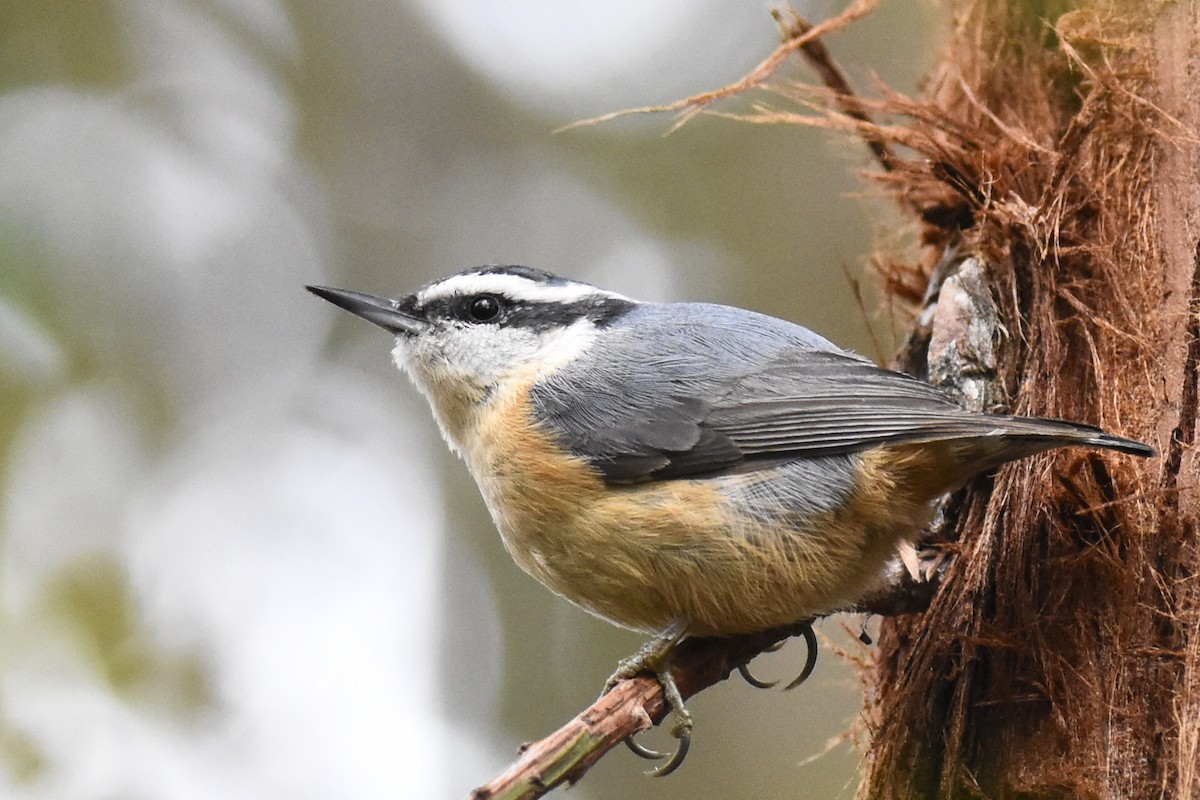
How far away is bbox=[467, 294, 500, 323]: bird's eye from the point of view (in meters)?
3.59

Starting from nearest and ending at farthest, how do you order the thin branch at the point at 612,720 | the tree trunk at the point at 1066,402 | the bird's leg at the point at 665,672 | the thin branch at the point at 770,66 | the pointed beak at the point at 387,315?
the thin branch at the point at 612,720 → the tree trunk at the point at 1066,402 → the bird's leg at the point at 665,672 → the thin branch at the point at 770,66 → the pointed beak at the point at 387,315

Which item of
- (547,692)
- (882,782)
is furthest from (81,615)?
(882,782)

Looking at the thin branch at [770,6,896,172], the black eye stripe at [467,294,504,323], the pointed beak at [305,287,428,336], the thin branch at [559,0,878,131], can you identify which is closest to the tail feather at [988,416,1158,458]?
the thin branch at [770,6,896,172]

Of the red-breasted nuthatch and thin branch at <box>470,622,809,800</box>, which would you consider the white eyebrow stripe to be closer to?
the red-breasted nuthatch

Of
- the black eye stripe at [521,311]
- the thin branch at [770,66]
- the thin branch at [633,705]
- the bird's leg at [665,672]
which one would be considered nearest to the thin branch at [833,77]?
the thin branch at [770,66]

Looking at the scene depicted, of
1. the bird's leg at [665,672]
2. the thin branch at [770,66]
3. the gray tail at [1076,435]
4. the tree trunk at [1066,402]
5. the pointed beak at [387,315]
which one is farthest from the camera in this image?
the pointed beak at [387,315]

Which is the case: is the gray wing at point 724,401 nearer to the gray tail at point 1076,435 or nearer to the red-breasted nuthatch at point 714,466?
the red-breasted nuthatch at point 714,466

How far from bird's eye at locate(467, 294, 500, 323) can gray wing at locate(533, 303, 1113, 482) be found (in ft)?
1.19

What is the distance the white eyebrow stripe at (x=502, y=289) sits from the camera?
11.8 feet

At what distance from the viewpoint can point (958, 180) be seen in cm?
345

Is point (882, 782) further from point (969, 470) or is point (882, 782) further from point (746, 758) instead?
point (746, 758)

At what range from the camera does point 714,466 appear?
3033mm

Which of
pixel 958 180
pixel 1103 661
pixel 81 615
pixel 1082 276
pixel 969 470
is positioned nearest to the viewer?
pixel 1103 661

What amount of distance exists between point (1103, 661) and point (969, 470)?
558 mm
